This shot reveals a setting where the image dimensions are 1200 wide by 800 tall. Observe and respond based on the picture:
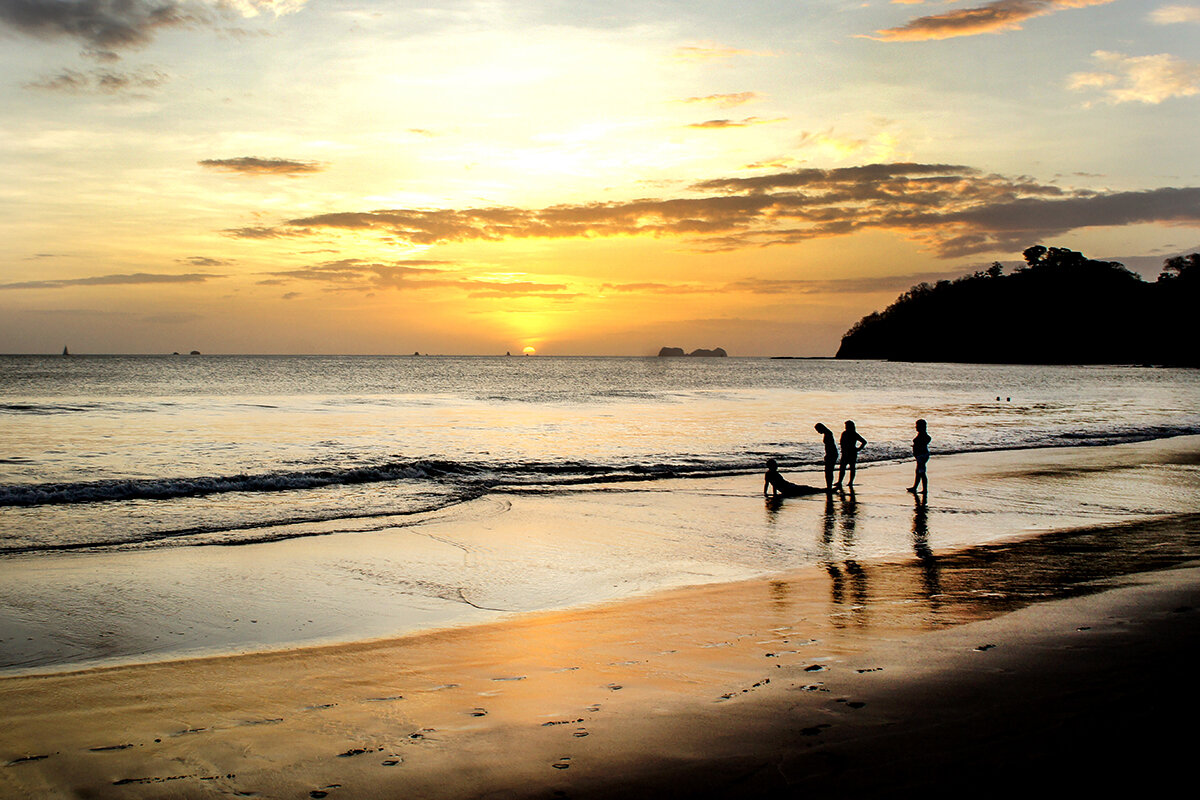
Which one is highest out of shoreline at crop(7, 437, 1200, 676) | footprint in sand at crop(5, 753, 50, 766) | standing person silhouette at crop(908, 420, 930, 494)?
standing person silhouette at crop(908, 420, 930, 494)

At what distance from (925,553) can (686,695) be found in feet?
24.1

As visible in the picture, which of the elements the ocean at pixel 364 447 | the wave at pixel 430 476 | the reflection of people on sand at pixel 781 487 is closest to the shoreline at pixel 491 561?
the reflection of people on sand at pixel 781 487

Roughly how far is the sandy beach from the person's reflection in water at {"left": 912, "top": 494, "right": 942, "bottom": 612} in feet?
0.22

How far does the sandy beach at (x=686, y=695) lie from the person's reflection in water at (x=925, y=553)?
0.07 metres

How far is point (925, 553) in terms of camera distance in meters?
11.5

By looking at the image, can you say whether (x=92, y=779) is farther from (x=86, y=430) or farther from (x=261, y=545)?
(x=86, y=430)

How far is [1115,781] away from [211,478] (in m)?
20.8

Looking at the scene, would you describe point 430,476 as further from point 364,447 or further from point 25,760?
point 25,760

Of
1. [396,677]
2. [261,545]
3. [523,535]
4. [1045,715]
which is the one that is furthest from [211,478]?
[1045,715]

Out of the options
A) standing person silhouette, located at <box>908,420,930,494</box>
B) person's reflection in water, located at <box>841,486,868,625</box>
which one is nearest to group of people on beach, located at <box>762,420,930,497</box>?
standing person silhouette, located at <box>908,420,930,494</box>

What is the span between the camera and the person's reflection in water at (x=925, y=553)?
29.1ft

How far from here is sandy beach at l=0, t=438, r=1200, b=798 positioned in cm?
432

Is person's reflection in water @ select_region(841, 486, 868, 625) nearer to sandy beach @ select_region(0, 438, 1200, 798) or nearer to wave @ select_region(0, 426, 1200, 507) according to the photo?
sandy beach @ select_region(0, 438, 1200, 798)

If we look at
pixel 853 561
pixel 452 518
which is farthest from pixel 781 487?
pixel 452 518
